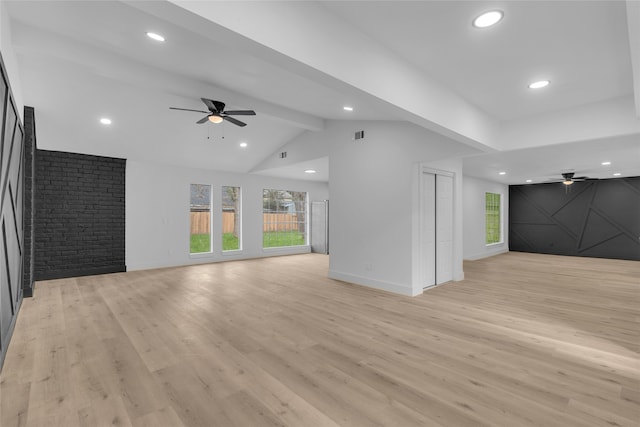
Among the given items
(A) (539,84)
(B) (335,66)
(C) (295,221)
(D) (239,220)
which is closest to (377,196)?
(A) (539,84)

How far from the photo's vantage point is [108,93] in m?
4.71

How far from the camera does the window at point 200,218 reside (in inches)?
313

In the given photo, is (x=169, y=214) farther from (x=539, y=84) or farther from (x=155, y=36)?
(x=539, y=84)

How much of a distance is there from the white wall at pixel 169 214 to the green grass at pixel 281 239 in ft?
1.51

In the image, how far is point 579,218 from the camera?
9.41 m

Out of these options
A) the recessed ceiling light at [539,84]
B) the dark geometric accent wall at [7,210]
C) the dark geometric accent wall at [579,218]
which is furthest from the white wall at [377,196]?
the dark geometric accent wall at [579,218]

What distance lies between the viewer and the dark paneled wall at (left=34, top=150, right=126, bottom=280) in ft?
19.5

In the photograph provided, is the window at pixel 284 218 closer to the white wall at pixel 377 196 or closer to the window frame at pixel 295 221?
the window frame at pixel 295 221

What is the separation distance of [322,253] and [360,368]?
25.2 feet

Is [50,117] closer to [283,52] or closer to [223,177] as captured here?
[223,177]

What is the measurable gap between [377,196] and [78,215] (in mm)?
6103

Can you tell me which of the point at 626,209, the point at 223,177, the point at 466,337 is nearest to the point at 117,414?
the point at 466,337

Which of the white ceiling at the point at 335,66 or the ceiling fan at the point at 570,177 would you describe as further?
the ceiling fan at the point at 570,177

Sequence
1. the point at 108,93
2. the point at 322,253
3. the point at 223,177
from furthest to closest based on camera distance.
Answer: the point at 322,253 → the point at 223,177 → the point at 108,93
